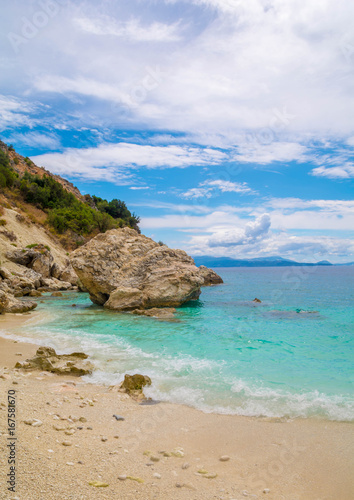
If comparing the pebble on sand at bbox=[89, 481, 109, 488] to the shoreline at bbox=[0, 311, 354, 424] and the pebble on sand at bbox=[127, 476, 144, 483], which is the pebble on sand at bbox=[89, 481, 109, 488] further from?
the shoreline at bbox=[0, 311, 354, 424]

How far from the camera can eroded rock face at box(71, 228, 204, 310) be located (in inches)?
894

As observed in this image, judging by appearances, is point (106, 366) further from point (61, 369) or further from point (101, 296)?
point (101, 296)

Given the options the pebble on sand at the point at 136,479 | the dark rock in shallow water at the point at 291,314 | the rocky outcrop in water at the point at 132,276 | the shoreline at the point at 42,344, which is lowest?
the shoreline at the point at 42,344

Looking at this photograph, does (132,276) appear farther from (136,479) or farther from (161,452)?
(136,479)

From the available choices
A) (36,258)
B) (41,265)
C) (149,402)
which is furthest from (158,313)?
(41,265)

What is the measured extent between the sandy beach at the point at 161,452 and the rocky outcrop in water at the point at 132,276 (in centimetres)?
1492

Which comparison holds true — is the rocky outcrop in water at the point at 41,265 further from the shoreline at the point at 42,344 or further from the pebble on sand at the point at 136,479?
the pebble on sand at the point at 136,479

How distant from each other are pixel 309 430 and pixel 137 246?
21.5 metres

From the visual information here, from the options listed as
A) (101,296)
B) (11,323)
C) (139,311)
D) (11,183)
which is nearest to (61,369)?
(11,323)

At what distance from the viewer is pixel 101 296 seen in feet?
81.6

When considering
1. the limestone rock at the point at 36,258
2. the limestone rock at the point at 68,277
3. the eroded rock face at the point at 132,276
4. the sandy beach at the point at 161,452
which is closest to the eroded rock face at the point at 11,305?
the eroded rock face at the point at 132,276

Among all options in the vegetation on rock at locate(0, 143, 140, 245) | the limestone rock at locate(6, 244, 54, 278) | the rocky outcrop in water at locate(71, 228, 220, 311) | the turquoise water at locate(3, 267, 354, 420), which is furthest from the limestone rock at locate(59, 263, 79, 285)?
the turquoise water at locate(3, 267, 354, 420)

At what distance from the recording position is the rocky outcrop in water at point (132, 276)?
22.7 metres

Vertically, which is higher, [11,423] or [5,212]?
[5,212]
